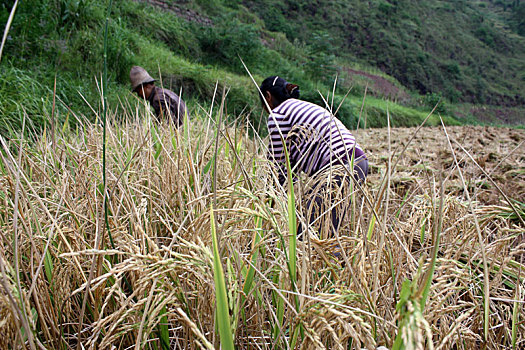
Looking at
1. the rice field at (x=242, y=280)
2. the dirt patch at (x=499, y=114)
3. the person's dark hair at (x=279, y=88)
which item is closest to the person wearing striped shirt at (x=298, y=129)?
the person's dark hair at (x=279, y=88)

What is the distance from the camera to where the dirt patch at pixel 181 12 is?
27.8 ft

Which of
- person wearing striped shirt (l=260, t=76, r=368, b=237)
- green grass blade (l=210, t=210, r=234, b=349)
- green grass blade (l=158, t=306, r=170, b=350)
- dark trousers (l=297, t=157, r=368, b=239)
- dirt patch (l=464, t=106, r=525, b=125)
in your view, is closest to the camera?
green grass blade (l=210, t=210, r=234, b=349)

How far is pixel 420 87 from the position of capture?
2305 centimetres

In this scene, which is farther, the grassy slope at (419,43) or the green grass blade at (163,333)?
the grassy slope at (419,43)

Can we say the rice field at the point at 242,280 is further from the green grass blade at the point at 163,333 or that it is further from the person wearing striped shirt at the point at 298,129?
the person wearing striped shirt at the point at 298,129

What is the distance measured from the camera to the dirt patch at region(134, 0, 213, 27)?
8469mm

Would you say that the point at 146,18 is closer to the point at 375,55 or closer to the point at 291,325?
the point at 291,325

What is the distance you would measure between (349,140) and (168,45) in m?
6.93

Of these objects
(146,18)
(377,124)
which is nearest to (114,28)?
(146,18)

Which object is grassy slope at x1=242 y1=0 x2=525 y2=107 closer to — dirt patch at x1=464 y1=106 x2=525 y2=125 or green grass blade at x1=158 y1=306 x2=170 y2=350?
dirt patch at x1=464 y1=106 x2=525 y2=125

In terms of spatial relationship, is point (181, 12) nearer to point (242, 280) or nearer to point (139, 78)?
point (139, 78)

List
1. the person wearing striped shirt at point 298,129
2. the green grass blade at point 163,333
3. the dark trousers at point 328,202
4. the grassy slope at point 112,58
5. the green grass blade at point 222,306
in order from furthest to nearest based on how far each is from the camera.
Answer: the grassy slope at point 112,58 < the person wearing striped shirt at point 298,129 < the dark trousers at point 328,202 < the green grass blade at point 163,333 < the green grass blade at point 222,306

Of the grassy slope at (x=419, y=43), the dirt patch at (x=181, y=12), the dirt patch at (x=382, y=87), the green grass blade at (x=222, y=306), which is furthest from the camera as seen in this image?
the grassy slope at (x=419, y=43)

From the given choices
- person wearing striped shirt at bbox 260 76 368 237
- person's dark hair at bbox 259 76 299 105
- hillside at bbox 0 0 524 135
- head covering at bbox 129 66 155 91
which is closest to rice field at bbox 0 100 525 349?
hillside at bbox 0 0 524 135
